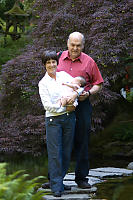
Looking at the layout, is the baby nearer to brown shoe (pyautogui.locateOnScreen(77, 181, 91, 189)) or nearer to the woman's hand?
the woman's hand

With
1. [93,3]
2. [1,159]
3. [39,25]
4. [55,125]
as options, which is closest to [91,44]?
[93,3]

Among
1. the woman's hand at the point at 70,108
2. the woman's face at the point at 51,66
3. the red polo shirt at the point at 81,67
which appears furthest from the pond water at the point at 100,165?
the woman's face at the point at 51,66

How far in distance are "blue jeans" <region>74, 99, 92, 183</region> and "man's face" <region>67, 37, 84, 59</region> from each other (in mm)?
482

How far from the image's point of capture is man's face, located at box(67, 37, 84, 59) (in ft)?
14.0

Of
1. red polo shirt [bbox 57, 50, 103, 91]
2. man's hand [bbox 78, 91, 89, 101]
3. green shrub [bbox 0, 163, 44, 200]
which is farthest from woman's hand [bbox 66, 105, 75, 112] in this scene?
green shrub [bbox 0, 163, 44, 200]

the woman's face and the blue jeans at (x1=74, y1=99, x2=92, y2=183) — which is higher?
the woman's face

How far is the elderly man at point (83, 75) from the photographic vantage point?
4324 mm

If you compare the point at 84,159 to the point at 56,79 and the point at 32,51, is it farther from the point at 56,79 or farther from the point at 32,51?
the point at 32,51

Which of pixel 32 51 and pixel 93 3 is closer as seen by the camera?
pixel 93 3

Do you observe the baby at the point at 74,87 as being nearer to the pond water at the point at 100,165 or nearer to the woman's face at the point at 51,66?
the woman's face at the point at 51,66

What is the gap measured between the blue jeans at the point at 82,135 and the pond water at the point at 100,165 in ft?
0.94

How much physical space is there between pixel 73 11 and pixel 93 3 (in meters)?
0.41

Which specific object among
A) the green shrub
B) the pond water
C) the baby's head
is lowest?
the pond water

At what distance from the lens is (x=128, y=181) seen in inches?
205
